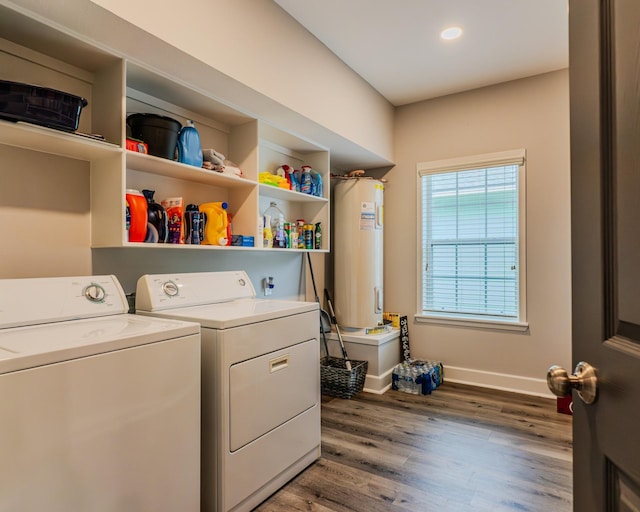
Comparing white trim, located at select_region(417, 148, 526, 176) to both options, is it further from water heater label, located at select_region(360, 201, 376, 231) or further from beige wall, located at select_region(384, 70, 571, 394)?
water heater label, located at select_region(360, 201, 376, 231)

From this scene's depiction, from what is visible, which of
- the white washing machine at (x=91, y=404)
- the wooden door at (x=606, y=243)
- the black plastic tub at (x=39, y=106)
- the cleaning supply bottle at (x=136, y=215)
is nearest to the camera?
the wooden door at (x=606, y=243)

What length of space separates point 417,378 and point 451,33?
263 centimetres

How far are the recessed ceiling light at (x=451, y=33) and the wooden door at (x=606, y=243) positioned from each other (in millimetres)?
2133

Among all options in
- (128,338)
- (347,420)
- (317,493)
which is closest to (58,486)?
(128,338)

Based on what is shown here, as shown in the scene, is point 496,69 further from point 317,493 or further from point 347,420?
point 317,493

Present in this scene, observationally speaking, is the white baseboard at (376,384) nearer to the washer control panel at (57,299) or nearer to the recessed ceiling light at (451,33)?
the washer control panel at (57,299)

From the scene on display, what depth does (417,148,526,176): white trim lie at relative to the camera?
131 inches

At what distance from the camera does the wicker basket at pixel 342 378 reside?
319 cm

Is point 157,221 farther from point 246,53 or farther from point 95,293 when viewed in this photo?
point 246,53

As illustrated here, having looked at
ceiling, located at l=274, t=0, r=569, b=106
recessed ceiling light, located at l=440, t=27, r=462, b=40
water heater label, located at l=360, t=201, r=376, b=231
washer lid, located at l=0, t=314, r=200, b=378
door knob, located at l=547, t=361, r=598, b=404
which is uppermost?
recessed ceiling light, located at l=440, t=27, r=462, b=40

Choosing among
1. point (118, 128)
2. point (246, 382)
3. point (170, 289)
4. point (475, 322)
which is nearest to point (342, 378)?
point (475, 322)

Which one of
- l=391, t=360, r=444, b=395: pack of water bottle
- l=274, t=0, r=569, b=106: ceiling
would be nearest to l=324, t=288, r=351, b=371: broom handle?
l=391, t=360, r=444, b=395: pack of water bottle

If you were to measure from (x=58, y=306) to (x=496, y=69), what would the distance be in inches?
133

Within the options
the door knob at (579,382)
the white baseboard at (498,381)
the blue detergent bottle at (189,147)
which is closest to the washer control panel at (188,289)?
the blue detergent bottle at (189,147)
